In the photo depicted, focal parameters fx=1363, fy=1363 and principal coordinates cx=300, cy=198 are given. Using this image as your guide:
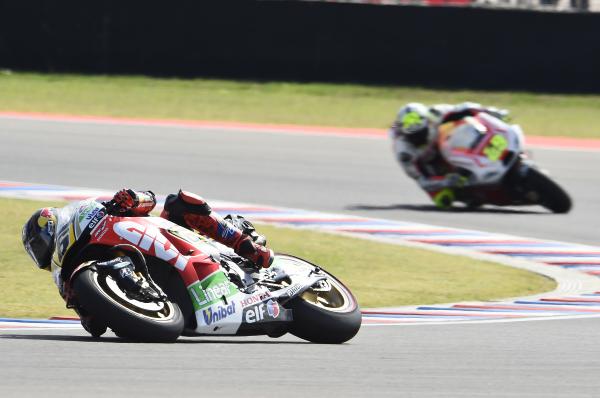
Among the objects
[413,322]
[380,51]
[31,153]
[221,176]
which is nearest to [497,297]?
[413,322]

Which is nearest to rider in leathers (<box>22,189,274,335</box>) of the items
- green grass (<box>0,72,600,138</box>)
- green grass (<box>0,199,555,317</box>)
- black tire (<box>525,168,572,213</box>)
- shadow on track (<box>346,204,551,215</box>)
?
green grass (<box>0,199,555,317</box>)

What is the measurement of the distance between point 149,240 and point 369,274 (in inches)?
189

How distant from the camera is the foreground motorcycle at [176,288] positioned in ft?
24.7

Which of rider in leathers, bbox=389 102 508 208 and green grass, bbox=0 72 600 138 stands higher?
rider in leathers, bbox=389 102 508 208

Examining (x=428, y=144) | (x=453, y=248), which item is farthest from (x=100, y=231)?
(x=428, y=144)

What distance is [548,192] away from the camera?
16.6m

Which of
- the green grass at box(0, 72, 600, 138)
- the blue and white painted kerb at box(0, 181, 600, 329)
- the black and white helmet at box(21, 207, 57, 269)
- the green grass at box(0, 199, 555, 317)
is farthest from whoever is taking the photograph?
the green grass at box(0, 72, 600, 138)

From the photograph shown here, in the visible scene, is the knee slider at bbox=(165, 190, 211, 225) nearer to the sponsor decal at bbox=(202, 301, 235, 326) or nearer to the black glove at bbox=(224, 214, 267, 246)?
the black glove at bbox=(224, 214, 267, 246)

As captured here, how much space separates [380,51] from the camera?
27016 millimetres

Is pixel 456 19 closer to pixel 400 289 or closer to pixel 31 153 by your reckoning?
pixel 31 153

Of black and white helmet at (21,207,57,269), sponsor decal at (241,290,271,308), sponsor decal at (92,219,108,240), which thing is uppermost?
sponsor decal at (92,219,108,240)

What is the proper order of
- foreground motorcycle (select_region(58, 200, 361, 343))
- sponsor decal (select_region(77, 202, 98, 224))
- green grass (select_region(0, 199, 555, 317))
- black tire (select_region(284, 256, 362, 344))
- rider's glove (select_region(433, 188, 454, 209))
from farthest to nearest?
rider's glove (select_region(433, 188, 454, 209))
green grass (select_region(0, 199, 555, 317))
black tire (select_region(284, 256, 362, 344))
sponsor decal (select_region(77, 202, 98, 224))
foreground motorcycle (select_region(58, 200, 361, 343))

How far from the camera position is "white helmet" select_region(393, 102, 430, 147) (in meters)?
16.7

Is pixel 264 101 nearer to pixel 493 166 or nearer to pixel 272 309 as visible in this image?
pixel 493 166
